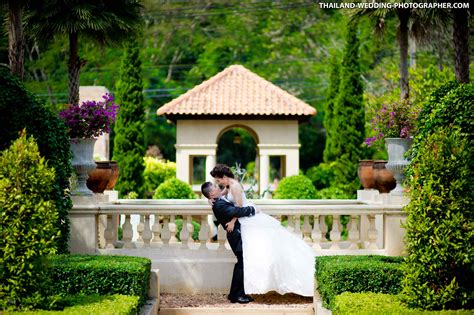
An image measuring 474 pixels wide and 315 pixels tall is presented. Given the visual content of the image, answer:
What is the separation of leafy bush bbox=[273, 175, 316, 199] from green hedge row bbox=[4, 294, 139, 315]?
1184 cm

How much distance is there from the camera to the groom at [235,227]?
1123cm

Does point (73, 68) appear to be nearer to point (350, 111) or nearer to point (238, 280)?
point (238, 280)

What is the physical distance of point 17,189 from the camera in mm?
7738

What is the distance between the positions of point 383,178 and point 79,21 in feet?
21.1

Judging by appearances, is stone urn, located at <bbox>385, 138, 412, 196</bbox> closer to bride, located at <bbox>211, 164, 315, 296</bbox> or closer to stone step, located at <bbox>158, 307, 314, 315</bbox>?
bride, located at <bbox>211, 164, 315, 296</bbox>

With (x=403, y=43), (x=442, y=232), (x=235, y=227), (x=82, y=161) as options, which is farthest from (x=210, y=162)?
(x=442, y=232)

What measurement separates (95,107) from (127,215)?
198 centimetres

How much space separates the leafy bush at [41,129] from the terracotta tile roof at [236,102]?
43.7 ft

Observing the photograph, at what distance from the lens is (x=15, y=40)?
13875 millimetres

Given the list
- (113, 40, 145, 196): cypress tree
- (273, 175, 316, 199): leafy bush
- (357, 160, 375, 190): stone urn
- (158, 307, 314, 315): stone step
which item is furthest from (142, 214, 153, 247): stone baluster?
(113, 40, 145, 196): cypress tree

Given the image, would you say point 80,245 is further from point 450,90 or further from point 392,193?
point 450,90

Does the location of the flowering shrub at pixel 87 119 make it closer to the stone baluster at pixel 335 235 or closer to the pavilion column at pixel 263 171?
the stone baluster at pixel 335 235

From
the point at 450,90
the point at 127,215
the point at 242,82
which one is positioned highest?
the point at 242,82

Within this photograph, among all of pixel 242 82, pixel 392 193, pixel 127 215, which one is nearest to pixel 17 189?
pixel 127 215
